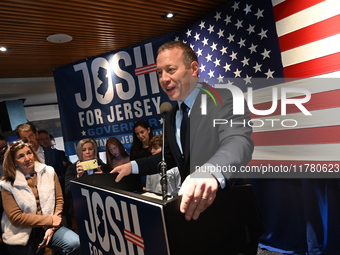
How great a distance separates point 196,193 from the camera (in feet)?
2.37

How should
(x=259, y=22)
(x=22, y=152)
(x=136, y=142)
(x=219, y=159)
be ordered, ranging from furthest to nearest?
(x=136, y=142)
(x=259, y=22)
(x=22, y=152)
(x=219, y=159)

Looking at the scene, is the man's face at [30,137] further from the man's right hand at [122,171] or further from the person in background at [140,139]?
the man's right hand at [122,171]

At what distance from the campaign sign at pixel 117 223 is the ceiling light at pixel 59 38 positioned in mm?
3058

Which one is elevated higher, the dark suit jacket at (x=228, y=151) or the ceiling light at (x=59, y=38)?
the ceiling light at (x=59, y=38)

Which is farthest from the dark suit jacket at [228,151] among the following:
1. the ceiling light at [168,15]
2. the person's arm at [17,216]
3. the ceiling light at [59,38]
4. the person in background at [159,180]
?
the ceiling light at [59,38]

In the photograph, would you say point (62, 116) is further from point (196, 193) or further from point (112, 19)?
point (196, 193)

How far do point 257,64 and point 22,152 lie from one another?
254 centimetres

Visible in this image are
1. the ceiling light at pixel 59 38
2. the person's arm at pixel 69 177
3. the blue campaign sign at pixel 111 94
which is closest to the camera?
the person's arm at pixel 69 177

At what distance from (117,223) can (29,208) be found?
1917mm

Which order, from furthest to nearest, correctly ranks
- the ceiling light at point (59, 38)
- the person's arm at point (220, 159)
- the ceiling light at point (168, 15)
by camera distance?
the ceiling light at point (59, 38) → the ceiling light at point (168, 15) → the person's arm at point (220, 159)

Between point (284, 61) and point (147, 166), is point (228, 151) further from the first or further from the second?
point (284, 61)

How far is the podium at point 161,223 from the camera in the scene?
0.76m

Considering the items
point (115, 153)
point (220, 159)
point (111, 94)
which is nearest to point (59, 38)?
point (111, 94)

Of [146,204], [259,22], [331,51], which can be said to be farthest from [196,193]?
[259,22]
